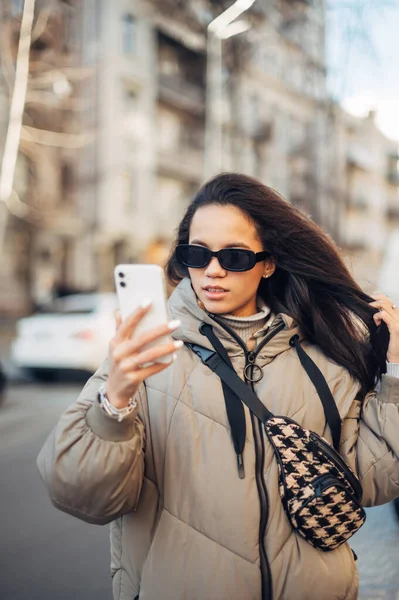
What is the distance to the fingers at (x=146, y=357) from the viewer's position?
1338 mm

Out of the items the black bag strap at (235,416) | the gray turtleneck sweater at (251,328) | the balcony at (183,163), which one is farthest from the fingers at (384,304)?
the balcony at (183,163)

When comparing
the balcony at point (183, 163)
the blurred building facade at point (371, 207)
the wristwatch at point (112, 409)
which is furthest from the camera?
the blurred building facade at point (371, 207)

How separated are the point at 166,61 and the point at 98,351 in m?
21.6

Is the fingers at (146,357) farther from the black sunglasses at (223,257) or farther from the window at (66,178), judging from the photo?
the window at (66,178)

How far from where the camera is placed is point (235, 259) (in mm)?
1841

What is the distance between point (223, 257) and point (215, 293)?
0.38 ft

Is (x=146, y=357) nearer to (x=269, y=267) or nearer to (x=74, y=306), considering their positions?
(x=269, y=267)

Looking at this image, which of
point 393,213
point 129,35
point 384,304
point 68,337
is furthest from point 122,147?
point 393,213

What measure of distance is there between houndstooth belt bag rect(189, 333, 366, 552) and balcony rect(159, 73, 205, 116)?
88.9ft

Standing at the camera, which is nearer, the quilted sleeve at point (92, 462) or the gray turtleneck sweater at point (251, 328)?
the quilted sleeve at point (92, 462)

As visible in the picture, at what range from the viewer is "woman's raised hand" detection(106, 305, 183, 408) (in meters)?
1.34

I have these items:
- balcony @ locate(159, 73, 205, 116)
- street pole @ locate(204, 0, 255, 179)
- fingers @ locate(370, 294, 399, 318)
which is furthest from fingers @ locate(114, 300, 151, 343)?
balcony @ locate(159, 73, 205, 116)

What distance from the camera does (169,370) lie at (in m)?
1.71

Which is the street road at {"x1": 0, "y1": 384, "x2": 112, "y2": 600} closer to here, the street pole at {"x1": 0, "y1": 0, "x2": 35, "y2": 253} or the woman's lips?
the woman's lips
